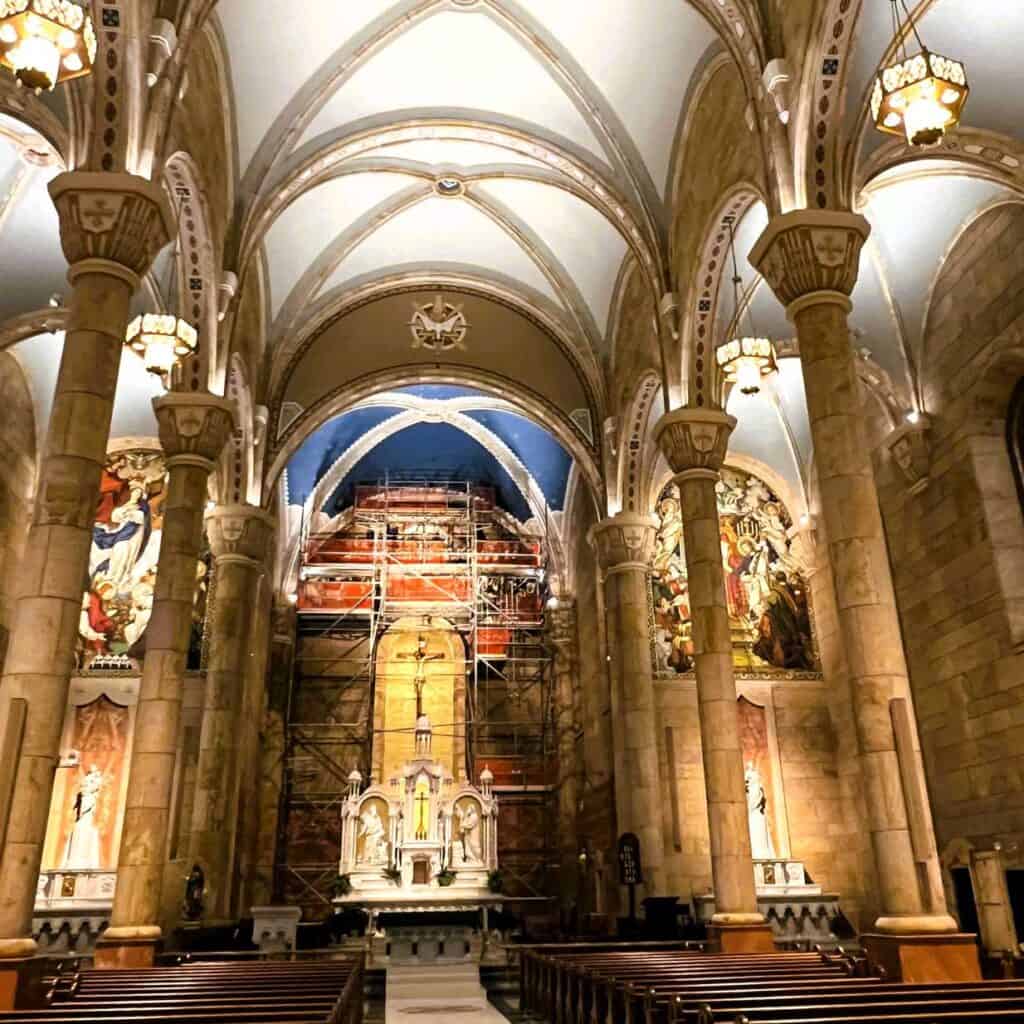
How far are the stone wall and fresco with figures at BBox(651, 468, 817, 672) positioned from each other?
4.47 m

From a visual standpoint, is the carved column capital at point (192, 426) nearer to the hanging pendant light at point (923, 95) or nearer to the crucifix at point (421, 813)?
the hanging pendant light at point (923, 95)

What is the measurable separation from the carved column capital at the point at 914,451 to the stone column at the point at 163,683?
10155 mm

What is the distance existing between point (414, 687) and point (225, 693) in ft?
32.5

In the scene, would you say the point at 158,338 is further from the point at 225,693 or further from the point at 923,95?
the point at 923,95

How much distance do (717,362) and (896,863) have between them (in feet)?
23.7

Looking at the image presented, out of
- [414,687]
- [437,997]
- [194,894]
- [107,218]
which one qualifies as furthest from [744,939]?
[414,687]

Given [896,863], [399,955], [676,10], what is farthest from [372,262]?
[896,863]

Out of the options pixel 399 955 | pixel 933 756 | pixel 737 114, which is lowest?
pixel 399 955

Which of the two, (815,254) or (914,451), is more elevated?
(914,451)

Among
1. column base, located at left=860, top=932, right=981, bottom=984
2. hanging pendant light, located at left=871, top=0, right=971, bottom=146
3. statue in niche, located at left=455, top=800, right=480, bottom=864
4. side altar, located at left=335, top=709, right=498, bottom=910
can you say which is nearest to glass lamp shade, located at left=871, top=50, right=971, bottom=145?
hanging pendant light, located at left=871, top=0, right=971, bottom=146

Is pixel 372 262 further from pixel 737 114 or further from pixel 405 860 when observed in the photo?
pixel 405 860

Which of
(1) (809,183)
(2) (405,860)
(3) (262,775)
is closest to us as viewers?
(1) (809,183)

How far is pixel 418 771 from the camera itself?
1931 centimetres

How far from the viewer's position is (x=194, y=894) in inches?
557
